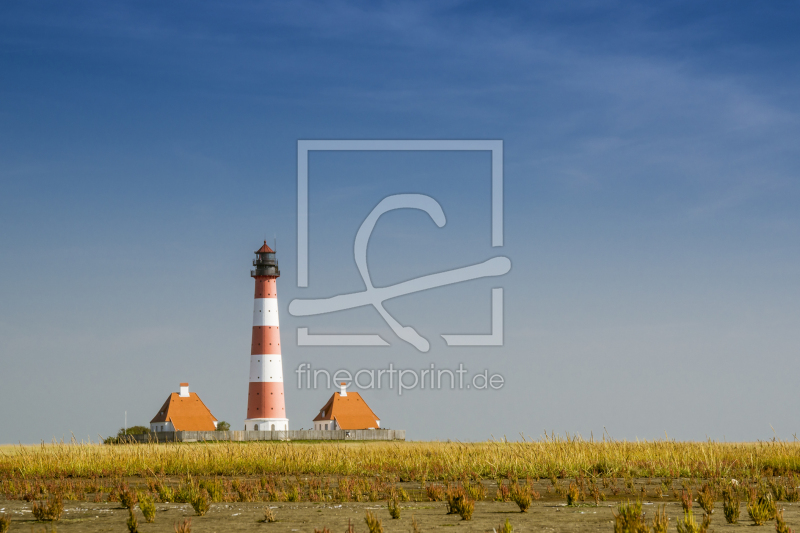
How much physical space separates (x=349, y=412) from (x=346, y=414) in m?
0.41

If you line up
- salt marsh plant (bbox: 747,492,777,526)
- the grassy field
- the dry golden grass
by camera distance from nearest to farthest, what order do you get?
1. salt marsh plant (bbox: 747,492,777,526)
2. the grassy field
3. the dry golden grass

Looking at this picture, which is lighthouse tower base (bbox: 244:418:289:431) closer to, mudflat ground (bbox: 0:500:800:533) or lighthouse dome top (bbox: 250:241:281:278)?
lighthouse dome top (bbox: 250:241:281:278)

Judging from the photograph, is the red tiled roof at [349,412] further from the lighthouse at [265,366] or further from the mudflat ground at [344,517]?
the mudflat ground at [344,517]

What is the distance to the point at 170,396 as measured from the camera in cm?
6869

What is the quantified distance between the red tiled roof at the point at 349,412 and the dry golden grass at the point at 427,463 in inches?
1791

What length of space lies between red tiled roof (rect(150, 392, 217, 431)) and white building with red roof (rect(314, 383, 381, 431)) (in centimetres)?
922

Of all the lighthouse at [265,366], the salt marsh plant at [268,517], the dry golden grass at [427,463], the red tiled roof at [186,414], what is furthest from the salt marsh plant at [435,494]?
the red tiled roof at [186,414]

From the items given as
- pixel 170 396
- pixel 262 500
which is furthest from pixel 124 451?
pixel 170 396

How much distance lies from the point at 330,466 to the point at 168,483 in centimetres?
452

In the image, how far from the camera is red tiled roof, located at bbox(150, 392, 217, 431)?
6656cm

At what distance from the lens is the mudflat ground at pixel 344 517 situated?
1062 cm

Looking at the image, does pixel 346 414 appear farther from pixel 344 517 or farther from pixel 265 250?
pixel 344 517

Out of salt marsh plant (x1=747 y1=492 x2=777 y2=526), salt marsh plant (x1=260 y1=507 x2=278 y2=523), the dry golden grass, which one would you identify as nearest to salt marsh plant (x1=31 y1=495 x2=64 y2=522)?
salt marsh plant (x1=260 y1=507 x2=278 y2=523)

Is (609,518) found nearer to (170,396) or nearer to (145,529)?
(145,529)
